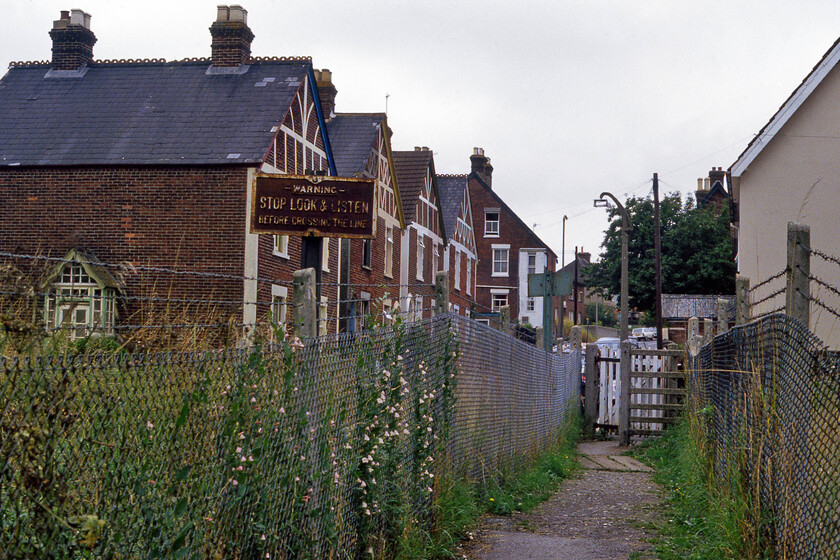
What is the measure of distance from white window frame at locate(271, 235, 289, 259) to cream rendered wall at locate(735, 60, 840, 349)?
452 inches

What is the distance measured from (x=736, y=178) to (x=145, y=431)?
2192cm

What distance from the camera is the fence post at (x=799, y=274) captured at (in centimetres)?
554

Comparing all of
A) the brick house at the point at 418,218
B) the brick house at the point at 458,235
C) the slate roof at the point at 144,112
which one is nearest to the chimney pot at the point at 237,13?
the slate roof at the point at 144,112

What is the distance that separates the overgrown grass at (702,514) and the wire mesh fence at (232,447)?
191 cm

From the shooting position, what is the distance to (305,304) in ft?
15.9

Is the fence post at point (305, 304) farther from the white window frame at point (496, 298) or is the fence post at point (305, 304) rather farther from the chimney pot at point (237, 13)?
the white window frame at point (496, 298)

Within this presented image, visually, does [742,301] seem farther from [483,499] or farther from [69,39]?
[69,39]

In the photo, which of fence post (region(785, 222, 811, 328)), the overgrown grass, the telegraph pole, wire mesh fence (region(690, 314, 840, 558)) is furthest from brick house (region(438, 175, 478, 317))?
fence post (region(785, 222, 811, 328))

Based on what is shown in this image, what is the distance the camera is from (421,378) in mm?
6789

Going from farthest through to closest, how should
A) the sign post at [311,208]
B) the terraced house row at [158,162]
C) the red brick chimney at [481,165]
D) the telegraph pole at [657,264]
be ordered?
the red brick chimney at [481,165], the telegraph pole at [657,264], the terraced house row at [158,162], the sign post at [311,208]

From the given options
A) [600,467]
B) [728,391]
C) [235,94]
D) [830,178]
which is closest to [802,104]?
[830,178]

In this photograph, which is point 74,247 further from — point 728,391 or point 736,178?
point 728,391

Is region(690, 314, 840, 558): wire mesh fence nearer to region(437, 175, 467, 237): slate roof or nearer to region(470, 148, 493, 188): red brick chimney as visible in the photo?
region(437, 175, 467, 237): slate roof

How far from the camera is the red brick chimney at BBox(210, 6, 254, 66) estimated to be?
25156 mm
